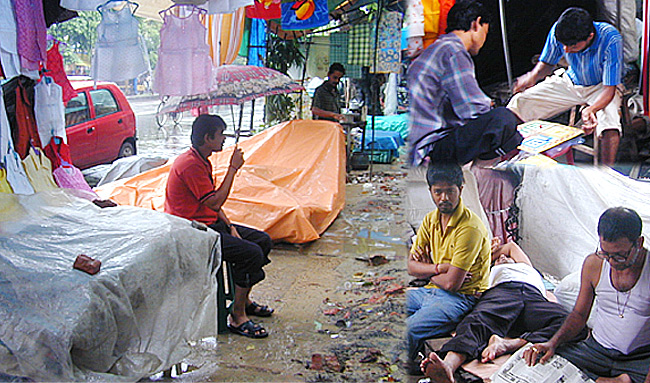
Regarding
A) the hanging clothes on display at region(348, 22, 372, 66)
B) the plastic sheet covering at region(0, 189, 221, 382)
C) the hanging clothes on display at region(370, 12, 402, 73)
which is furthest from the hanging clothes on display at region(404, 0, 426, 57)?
the hanging clothes on display at region(348, 22, 372, 66)

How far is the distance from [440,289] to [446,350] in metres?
0.20

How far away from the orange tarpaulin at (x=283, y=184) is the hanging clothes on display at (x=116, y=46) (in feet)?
5.04

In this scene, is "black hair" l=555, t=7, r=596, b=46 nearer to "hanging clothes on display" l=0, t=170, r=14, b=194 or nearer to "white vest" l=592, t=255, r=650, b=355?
"white vest" l=592, t=255, r=650, b=355

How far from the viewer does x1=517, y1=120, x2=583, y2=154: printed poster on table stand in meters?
1.77

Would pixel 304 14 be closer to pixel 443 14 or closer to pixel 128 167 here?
pixel 128 167

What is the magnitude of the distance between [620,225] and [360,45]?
25.5 feet

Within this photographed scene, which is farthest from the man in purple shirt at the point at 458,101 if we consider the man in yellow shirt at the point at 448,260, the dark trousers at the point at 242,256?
the dark trousers at the point at 242,256

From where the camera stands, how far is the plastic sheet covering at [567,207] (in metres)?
1.71

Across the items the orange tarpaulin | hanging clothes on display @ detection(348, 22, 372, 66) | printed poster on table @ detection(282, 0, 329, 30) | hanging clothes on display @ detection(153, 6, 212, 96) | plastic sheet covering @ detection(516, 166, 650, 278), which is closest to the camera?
plastic sheet covering @ detection(516, 166, 650, 278)

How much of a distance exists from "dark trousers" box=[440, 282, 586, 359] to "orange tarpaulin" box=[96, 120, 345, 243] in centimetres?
356

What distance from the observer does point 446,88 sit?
1.76m

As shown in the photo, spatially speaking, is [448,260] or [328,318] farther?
[328,318]

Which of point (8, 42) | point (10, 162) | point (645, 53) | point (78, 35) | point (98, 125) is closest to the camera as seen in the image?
point (645, 53)

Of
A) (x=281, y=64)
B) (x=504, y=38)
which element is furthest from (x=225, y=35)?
(x=504, y=38)
